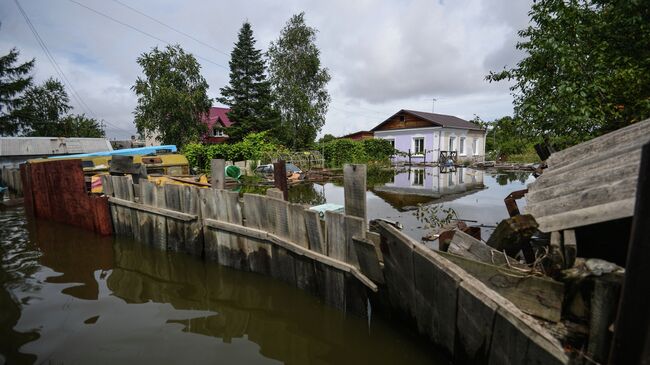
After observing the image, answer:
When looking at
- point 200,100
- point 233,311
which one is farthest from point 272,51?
point 233,311

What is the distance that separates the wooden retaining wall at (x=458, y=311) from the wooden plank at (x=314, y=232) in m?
0.86

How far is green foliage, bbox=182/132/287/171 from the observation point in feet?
71.4

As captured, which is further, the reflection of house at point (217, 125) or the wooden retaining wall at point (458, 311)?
the reflection of house at point (217, 125)

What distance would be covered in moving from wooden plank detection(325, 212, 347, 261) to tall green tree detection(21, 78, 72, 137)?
45.5 metres

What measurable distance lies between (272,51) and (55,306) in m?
33.0

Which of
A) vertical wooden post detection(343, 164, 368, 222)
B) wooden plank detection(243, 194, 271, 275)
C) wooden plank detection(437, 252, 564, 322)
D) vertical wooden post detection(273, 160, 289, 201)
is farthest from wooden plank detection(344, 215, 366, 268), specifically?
vertical wooden post detection(273, 160, 289, 201)

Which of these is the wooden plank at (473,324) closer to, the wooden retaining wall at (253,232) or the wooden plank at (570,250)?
the wooden plank at (570,250)

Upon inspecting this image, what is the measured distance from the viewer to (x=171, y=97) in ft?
89.2

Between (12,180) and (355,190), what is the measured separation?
2017cm

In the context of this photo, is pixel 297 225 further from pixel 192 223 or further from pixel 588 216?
pixel 588 216

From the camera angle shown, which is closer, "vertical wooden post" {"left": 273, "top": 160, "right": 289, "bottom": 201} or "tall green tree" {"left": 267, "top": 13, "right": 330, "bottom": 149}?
"vertical wooden post" {"left": 273, "top": 160, "right": 289, "bottom": 201}

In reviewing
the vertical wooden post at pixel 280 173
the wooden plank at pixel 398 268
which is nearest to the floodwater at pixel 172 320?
the wooden plank at pixel 398 268

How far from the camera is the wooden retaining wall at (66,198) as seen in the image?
25.0 ft

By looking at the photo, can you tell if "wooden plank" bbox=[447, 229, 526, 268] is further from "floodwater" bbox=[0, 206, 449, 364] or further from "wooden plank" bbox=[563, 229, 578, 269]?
"floodwater" bbox=[0, 206, 449, 364]
